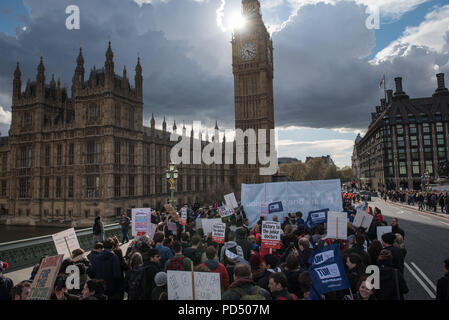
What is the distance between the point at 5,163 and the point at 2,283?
5547 cm

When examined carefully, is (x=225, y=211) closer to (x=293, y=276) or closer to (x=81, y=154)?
(x=293, y=276)

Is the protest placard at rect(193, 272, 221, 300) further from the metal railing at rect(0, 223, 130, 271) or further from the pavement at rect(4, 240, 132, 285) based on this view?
the metal railing at rect(0, 223, 130, 271)

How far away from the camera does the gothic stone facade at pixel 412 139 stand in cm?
7756

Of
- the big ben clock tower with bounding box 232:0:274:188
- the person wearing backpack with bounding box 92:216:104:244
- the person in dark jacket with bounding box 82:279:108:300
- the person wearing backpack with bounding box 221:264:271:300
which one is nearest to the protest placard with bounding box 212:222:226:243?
the person wearing backpack with bounding box 221:264:271:300

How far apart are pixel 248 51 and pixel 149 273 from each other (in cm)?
7595

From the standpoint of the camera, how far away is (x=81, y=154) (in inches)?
1529

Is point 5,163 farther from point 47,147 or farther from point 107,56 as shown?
point 107,56

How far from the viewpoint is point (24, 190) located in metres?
43.3

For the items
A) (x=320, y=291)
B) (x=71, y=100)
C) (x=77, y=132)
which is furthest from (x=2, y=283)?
(x=71, y=100)

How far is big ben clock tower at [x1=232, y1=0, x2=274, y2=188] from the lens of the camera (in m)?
73.2

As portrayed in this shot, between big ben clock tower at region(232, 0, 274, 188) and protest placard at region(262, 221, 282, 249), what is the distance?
2559 inches

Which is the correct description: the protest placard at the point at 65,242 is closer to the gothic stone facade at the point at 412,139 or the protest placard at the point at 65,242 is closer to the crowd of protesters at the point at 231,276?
the crowd of protesters at the point at 231,276

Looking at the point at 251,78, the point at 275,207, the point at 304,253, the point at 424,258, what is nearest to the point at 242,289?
the point at 304,253
